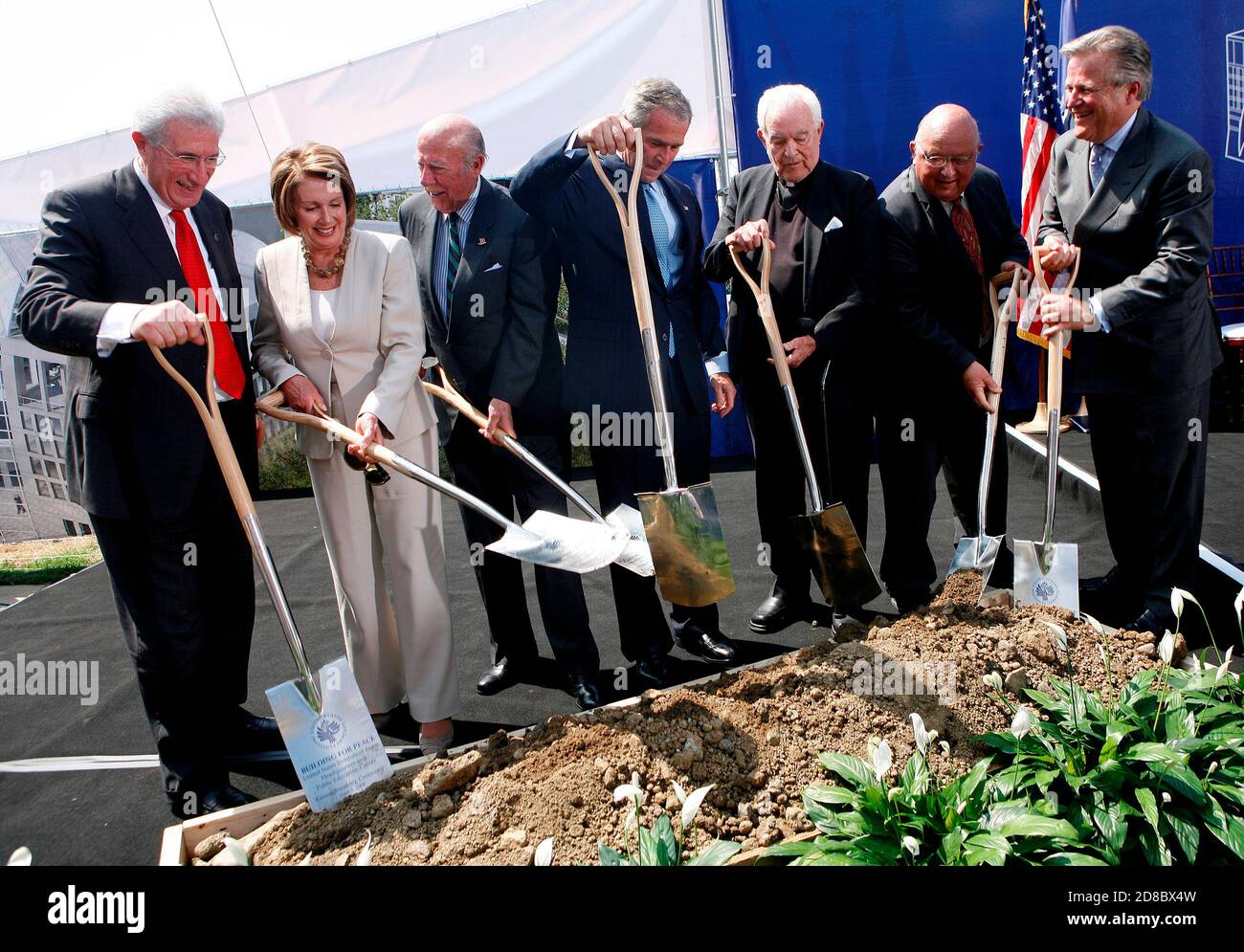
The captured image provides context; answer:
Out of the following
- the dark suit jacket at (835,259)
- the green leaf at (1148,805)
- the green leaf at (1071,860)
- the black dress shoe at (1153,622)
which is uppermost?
the dark suit jacket at (835,259)

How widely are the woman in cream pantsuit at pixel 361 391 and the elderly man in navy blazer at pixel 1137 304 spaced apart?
2247 millimetres

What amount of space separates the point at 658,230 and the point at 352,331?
1211 millimetres

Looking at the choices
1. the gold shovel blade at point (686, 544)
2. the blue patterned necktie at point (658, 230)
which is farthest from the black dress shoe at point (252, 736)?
the blue patterned necktie at point (658, 230)

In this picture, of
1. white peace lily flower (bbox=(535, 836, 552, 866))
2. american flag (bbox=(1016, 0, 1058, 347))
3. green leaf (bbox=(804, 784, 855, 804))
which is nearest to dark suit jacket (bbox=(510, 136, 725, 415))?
green leaf (bbox=(804, 784, 855, 804))

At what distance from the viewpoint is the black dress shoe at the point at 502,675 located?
363cm

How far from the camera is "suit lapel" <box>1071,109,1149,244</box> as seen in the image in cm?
332

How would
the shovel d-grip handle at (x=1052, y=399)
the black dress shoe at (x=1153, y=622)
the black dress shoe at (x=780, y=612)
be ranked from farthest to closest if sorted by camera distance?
the black dress shoe at (x=780, y=612) < the black dress shoe at (x=1153, y=622) < the shovel d-grip handle at (x=1052, y=399)

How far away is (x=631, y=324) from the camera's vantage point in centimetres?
336

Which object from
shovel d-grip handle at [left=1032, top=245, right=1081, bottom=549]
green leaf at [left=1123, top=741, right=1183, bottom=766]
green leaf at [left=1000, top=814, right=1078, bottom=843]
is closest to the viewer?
green leaf at [left=1000, top=814, right=1078, bottom=843]

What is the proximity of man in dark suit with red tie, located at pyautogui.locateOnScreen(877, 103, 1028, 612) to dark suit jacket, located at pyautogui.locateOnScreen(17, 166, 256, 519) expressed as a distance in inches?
103

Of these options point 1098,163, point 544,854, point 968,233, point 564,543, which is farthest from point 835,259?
point 544,854

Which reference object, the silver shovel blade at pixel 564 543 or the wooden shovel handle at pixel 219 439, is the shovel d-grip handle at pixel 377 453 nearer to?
the silver shovel blade at pixel 564 543

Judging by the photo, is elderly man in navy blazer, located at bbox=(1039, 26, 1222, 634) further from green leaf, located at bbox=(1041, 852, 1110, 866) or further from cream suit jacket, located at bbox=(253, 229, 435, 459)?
cream suit jacket, located at bbox=(253, 229, 435, 459)
